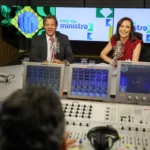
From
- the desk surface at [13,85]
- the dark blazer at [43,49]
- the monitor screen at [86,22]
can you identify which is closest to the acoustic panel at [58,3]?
the monitor screen at [86,22]

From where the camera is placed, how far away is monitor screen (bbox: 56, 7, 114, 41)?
212 inches

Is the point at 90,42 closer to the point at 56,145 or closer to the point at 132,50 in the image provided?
the point at 132,50

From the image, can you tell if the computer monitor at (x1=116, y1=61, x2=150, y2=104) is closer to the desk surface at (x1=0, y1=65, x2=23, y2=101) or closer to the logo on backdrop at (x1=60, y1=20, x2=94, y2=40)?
the desk surface at (x1=0, y1=65, x2=23, y2=101)

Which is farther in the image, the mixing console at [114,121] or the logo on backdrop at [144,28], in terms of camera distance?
the logo on backdrop at [144,28]

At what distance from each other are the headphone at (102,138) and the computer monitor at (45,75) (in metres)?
0.47

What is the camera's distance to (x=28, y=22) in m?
5.56

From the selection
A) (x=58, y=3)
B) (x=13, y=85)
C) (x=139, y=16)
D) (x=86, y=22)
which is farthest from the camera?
(x=58, y=3)

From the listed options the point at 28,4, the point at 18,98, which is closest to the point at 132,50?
the point at 18,98

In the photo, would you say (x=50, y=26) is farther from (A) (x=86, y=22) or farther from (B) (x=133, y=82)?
(A) (x=86, y=22)

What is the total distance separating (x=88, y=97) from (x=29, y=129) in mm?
1081

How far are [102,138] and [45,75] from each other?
2.08 ft

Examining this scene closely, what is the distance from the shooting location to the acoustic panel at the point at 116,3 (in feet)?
18.1

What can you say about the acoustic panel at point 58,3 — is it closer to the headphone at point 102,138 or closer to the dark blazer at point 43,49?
the dark blazer at point 43,49

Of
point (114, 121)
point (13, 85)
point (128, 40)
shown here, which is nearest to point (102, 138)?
point (114, 121)
